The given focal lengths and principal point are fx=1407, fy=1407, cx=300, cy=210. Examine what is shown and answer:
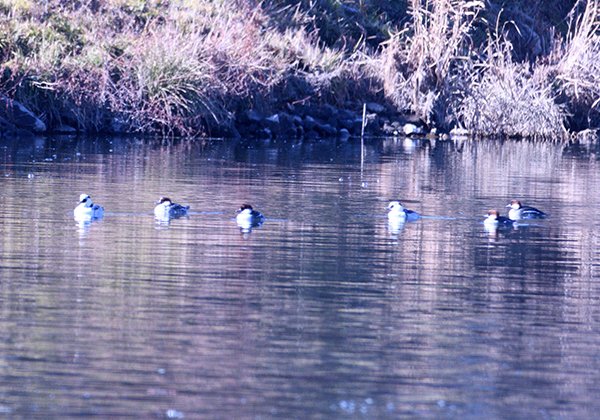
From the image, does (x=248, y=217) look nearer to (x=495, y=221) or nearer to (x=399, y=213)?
(x=399, y=213)

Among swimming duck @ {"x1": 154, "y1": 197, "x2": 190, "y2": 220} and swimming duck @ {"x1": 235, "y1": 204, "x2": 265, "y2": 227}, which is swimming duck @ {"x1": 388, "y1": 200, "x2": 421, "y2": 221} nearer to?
swimming duck @ {"x1": 235, "y1": 204, "x2": 265, "y2": 227}

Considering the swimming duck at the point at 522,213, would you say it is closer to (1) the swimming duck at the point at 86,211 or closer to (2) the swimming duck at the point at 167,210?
(2) the swimming duck at the point at 167,210

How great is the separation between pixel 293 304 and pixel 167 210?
6.22m

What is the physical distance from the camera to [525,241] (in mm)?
17141

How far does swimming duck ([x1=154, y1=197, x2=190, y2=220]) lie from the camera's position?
17917mm

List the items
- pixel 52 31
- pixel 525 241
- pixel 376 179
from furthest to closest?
pixel 52 31 < pixel 376 179 < pixel 525 241

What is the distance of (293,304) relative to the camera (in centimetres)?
1199

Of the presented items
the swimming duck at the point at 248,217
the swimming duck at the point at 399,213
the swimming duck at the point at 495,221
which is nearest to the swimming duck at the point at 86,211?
the swimming duck at the point at 248,217

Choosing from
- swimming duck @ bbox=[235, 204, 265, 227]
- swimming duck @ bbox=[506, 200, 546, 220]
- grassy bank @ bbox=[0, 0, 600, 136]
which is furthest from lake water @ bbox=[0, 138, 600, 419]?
grassy bank @ bbox=[0, 0, 600, 136]

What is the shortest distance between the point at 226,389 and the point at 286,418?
754mm

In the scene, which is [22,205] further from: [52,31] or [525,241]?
[52,31]

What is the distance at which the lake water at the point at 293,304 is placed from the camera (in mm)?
9117

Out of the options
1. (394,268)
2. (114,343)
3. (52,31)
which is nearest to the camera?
(114,343)

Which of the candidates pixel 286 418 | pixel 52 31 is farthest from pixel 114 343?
pixel 52 31
